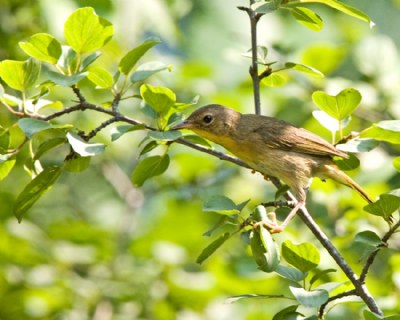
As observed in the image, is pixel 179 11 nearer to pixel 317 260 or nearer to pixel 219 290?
pixel 219 290

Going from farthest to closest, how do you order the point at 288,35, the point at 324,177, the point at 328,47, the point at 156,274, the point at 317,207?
the point at 288,35 < the point at 156,274 < the point at 328,47 < the point at 317,207 < the point at 324,177

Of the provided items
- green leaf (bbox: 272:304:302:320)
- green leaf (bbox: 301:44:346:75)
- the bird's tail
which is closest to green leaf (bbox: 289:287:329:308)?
green leaf (bbox: 272:304:302:320)

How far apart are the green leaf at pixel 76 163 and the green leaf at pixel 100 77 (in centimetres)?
24

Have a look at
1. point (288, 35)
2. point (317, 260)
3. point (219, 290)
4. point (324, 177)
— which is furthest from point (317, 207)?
point (288, 35)

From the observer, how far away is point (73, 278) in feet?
17.8

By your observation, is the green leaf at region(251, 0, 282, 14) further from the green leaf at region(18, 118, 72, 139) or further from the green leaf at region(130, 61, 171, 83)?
the green leaf at region(18, 118, 72, 139)

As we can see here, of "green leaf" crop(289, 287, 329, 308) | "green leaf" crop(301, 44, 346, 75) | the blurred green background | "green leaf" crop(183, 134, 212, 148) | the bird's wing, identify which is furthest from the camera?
"green leaf" crop(301, 44, 346, 75)

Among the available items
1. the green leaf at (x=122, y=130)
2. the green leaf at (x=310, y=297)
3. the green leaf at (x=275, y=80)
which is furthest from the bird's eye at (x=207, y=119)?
the green leaf at (x=310, y=297)

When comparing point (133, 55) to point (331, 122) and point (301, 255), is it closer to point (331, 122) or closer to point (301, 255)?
point (331, 122)

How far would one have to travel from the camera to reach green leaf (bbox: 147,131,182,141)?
2.58 meters

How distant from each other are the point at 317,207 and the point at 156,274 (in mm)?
1256

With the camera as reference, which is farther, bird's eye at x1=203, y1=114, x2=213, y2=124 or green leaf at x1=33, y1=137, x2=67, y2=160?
bird's eye at x1=203, y1=114, x2=213, y2=124

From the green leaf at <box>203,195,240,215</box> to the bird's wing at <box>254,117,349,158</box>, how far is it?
138cm

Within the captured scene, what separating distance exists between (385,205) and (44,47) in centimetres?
113
